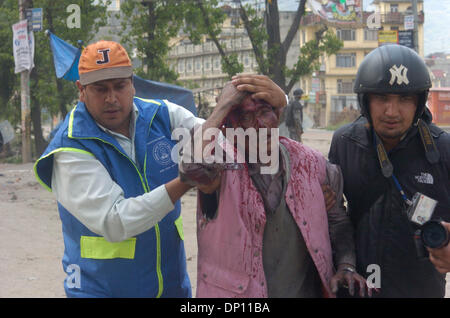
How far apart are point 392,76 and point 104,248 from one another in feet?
5.04

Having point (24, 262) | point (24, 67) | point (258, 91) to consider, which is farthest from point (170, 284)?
point (24, 67)

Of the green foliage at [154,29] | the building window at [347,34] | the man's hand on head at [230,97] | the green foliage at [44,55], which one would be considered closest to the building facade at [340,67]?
the building window at [347,34]

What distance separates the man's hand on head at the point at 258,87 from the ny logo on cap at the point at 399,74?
628 millimetres

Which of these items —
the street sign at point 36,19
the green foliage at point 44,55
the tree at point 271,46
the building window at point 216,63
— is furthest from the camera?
the building window at point 216,63

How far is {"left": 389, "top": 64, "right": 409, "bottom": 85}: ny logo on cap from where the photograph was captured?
2.73 metres

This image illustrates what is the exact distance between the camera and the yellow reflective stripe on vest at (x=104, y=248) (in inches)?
107

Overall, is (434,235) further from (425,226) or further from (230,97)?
(230,97)

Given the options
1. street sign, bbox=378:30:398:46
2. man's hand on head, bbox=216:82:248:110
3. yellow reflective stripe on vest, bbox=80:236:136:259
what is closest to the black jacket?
man's hand on head, bbox=216:82:248:110

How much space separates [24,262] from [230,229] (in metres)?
5.38

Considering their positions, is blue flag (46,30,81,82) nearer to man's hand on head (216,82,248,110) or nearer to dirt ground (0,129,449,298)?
dirt ground (0,129,449,298)

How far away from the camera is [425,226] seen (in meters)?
2.42

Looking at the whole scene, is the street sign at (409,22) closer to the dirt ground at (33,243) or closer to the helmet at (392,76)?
the dirt ground at (33,243)

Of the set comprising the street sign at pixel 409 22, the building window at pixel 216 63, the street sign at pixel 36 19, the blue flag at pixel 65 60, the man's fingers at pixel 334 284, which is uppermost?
the building window at pixel 216 63

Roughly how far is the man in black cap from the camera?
121mm
